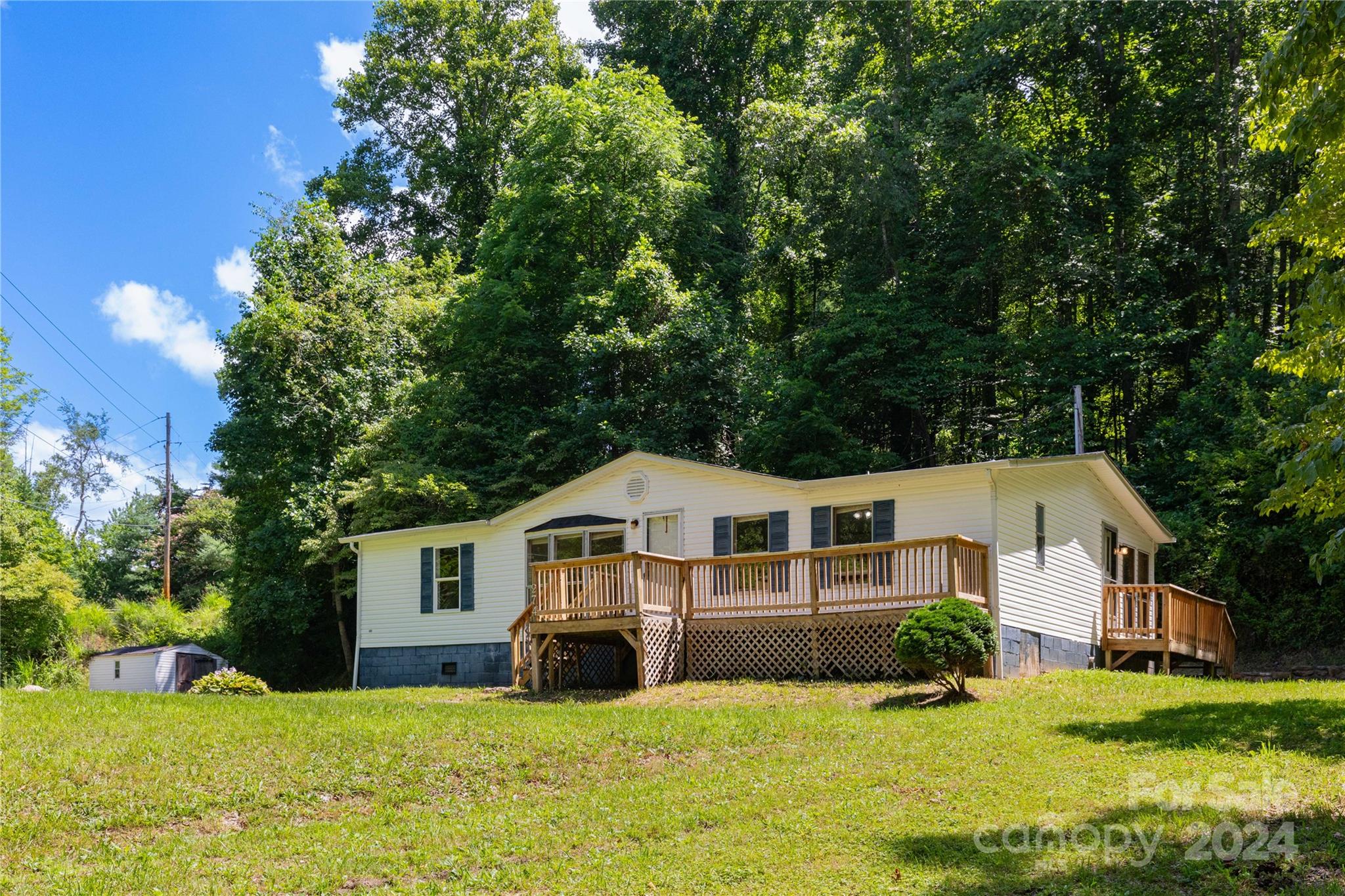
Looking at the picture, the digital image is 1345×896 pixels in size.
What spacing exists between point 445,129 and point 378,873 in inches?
1461

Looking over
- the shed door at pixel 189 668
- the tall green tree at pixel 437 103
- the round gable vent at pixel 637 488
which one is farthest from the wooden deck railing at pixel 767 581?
the tall green tree at pixel 437 103

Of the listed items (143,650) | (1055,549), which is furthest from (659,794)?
(143,650)

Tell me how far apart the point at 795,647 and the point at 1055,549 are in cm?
487

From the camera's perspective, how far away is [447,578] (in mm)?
21922

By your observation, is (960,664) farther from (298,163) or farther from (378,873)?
(298,163)

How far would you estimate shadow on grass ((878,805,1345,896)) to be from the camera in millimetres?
6246

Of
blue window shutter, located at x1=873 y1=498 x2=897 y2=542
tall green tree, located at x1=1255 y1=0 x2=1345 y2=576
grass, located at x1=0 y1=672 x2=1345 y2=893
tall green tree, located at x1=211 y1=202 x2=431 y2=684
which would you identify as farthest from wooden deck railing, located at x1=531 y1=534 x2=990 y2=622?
tall green tree, located at x1=211 y1=202 x2=431 y2=684

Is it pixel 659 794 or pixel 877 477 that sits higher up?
pixel 877 477

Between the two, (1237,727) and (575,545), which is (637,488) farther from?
(1237,727)

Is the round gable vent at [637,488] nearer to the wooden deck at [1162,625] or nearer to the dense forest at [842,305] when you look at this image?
the dense forest at [842,305]

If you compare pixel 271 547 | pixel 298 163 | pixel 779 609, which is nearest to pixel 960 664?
pixel 779 609

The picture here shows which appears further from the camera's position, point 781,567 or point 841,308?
point 841,308

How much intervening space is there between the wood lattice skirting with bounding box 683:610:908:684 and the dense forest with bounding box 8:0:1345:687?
9.31m

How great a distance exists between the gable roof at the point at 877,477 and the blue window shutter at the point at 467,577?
0.51 metres
